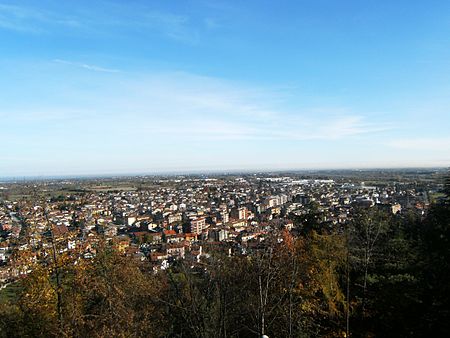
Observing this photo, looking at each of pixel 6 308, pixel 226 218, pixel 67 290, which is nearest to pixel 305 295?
pixel 67 290

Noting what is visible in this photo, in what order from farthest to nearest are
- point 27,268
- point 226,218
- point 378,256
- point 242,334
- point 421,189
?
point 421,189 < point 226,218 < point 378,256 < point 242,334 < point 27,268

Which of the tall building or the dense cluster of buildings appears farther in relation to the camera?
the tall building

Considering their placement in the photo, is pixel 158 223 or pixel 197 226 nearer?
pixel 197 226

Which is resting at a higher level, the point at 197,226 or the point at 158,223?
the point at 197,226

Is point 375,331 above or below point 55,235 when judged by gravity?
below

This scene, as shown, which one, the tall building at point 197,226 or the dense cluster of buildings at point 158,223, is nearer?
the dense cluster of buildings at point 158,223

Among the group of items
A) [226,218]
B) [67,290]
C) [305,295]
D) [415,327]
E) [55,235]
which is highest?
[55,235]

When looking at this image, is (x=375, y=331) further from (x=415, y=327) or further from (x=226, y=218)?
(x=226, y=218)

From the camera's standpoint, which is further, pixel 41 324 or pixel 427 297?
pixel 427 297
